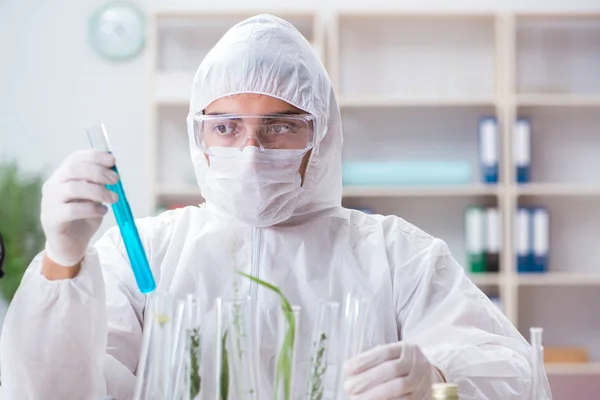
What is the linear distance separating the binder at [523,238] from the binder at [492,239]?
0.08m

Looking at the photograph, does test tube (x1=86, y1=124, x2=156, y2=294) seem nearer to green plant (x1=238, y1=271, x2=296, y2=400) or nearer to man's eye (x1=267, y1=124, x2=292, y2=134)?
green plant (x1=238, y1=271, x2=296, y2=400)

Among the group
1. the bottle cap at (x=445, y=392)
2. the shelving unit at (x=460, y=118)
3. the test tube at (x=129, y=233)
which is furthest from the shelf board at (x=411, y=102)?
the bottle cap at (x=445, y=392)

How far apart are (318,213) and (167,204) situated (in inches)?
99.4

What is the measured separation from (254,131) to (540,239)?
2613mm

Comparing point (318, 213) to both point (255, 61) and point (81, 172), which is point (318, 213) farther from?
point (81, 172)

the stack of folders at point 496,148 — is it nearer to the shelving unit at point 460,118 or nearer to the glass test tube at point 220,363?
the shelving unit at point 460,118

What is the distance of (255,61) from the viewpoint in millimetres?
1759

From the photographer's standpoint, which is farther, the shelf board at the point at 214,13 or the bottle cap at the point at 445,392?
the shelf board at the point at 214,13

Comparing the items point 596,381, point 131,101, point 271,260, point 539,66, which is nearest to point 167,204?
point 131,101

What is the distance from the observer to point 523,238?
4.03 meters

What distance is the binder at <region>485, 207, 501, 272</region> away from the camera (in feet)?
13.2

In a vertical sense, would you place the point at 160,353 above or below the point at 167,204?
below

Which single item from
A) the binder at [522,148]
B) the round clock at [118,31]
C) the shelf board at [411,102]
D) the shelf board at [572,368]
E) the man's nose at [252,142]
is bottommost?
the shelf board at [572,368]

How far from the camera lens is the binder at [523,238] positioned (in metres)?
4.02
